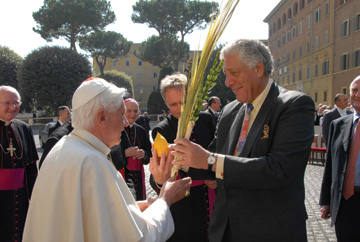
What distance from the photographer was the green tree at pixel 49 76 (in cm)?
3070

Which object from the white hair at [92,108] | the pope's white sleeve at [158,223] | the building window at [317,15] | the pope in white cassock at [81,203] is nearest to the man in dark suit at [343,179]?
the pope's white sleeve at [158,223]

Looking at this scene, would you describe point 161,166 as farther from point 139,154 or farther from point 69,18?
point 69,18

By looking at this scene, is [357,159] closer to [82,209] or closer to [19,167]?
[82,209]

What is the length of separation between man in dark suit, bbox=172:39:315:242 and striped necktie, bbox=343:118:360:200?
134 cm

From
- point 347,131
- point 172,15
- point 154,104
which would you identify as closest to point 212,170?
point 347,131

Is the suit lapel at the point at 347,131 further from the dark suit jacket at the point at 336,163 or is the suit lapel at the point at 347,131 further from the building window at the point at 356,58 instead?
the building window at the point at 356,58

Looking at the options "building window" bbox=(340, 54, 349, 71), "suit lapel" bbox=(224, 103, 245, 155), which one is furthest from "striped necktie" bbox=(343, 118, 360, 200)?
"building window" bbox=(340, 54, 349, 71)

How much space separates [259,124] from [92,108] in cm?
103

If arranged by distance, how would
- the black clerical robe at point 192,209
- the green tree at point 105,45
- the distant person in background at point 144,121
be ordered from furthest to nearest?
the green tree at point 105,45 → the distant person in background at point 144,121 → the black clerical robe at point 192,209

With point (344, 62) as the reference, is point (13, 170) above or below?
below

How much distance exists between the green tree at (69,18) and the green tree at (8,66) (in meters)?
5.99

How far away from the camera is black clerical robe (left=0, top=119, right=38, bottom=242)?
3.79 metres

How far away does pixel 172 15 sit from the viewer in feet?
147

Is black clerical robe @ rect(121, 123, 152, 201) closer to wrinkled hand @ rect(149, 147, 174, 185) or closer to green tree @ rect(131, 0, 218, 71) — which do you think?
wrinkled hand @ rect(149, 147, 174, 185)
